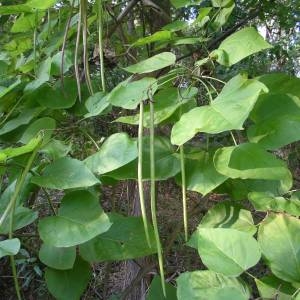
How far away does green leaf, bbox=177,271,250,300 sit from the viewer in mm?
462

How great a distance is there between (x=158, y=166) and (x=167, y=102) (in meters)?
0.10

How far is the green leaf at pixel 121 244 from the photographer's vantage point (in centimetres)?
63

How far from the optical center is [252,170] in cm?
52

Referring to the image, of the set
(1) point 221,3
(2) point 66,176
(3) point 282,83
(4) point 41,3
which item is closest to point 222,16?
(1) point 221,3

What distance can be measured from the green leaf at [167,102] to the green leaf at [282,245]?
7.9 inches

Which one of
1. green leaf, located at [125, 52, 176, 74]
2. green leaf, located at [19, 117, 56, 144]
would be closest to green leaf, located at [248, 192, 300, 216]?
green leaf, located at [125, 52, 176, 74]

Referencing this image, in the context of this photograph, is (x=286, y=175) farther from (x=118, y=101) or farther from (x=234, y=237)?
(x=118, y=101)

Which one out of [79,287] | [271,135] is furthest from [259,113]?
[79,287]

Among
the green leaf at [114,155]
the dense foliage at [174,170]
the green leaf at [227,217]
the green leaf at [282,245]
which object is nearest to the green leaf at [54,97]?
the dense foliage at [174,170]

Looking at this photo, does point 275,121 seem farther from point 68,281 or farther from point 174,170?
point 68,281

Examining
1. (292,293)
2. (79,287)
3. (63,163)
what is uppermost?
(63,163)

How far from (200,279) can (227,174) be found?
0.43 feet

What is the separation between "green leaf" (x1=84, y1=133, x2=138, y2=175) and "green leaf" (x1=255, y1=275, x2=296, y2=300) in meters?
0.22

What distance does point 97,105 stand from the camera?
710 mm
